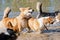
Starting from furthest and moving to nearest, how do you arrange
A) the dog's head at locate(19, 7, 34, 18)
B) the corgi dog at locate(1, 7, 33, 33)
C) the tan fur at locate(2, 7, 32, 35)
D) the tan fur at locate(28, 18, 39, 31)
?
the tan fur at locate(28, 18, 39, 31) → the tan fur at locate(2, 7, 32, 35) → the corgi dog at locate(1, 7, 33, 33) → the dog's head at locate(19, 7, 34, 18)

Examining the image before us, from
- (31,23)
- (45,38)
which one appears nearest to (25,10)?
(31,23)

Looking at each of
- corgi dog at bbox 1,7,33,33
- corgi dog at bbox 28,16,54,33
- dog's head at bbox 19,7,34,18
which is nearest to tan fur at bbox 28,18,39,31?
corgi dog at bbox 28,16,54,33

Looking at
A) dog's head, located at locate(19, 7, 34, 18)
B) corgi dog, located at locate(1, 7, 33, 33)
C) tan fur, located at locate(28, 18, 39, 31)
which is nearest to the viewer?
dog's head, located at locate(19, 7, 34, 18)

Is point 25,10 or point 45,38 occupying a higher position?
point 25,10

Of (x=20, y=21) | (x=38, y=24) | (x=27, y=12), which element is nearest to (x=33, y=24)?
(x=38, y=24)

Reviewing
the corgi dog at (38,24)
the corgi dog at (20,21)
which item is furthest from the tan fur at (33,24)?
the corgi dog at (20,21)

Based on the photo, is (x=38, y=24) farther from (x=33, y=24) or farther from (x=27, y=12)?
(x=27, y=12)

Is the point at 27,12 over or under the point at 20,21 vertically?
over

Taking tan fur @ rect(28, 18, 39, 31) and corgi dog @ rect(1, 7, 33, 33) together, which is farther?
tan fur @ rect(28, 18, 39, 31)

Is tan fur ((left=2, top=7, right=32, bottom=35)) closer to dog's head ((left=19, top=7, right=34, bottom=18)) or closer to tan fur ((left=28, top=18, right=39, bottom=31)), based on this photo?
dog's head ((left=19, top=7, right=34, bottom=18))

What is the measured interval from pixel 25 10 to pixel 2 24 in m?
1.14

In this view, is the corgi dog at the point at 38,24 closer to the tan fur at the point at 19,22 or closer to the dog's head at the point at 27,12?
the tan fur at the point at 19,22

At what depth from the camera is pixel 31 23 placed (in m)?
9.05

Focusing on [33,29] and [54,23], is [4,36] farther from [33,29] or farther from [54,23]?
[54,23]
